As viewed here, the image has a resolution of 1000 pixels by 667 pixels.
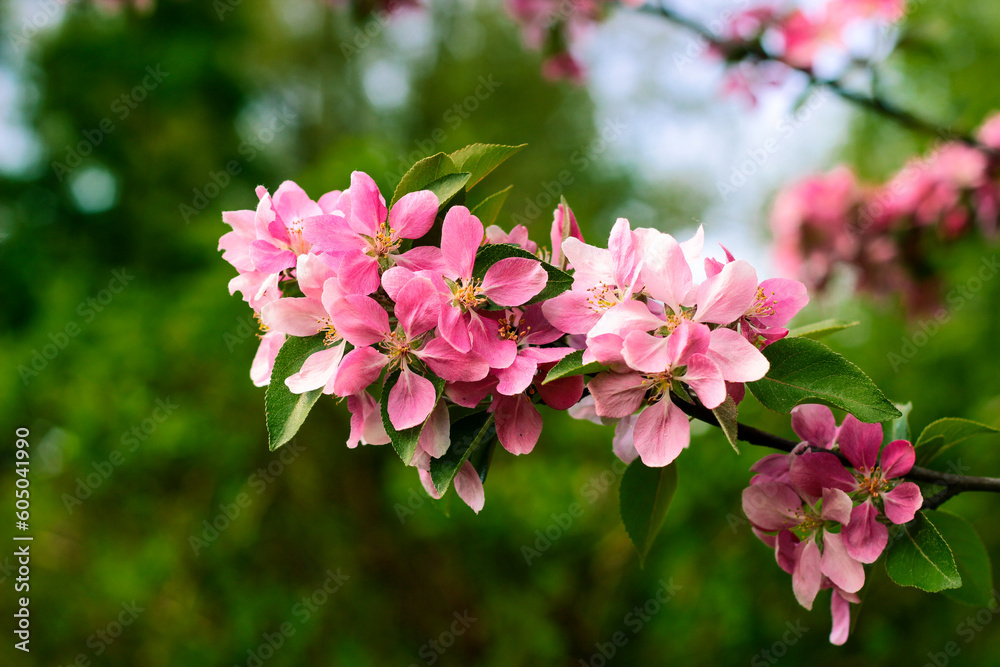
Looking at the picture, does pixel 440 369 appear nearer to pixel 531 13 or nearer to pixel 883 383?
pixel 531 13

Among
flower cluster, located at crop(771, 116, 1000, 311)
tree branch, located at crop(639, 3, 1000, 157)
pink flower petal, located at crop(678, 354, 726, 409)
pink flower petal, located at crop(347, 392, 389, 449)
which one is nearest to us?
pink flower petal, located at crop(678, 354, 726, 409)

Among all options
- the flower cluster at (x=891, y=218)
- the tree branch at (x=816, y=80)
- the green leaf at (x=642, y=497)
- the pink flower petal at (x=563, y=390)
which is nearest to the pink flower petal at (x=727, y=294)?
the pink flower petal at (x=563, y=390)

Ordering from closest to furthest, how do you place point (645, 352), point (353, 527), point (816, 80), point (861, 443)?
1. point (645, 352)
2. point (861, 443)
3. point (816, 80)
4. point (353, 527)

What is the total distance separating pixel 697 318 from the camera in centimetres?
58

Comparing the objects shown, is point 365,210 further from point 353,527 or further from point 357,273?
point 353,527

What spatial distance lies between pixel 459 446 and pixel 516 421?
0.18 feet

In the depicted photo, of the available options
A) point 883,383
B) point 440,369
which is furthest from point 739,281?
point 883,383

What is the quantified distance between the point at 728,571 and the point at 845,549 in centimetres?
150

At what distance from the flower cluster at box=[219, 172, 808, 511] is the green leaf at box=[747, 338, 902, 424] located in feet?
0.08

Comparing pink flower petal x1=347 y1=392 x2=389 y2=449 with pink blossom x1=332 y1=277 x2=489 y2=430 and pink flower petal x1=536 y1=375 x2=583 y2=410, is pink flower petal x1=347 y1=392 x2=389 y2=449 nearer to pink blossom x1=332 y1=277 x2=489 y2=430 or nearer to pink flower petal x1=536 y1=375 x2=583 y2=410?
pink blossom x1=332 y1=277 x2=489 y2=430

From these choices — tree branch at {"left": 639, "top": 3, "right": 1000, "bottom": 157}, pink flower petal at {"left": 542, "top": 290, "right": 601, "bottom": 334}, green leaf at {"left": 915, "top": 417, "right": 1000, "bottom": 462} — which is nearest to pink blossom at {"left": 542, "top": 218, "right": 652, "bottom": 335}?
pink flower petal at {"left": 542, "top": 290, "right": 601, "bottom": 334}

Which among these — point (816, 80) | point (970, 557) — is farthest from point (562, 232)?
point (816, 80)

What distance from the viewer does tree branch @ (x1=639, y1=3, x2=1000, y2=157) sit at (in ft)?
5.56

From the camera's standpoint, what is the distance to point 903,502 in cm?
62
